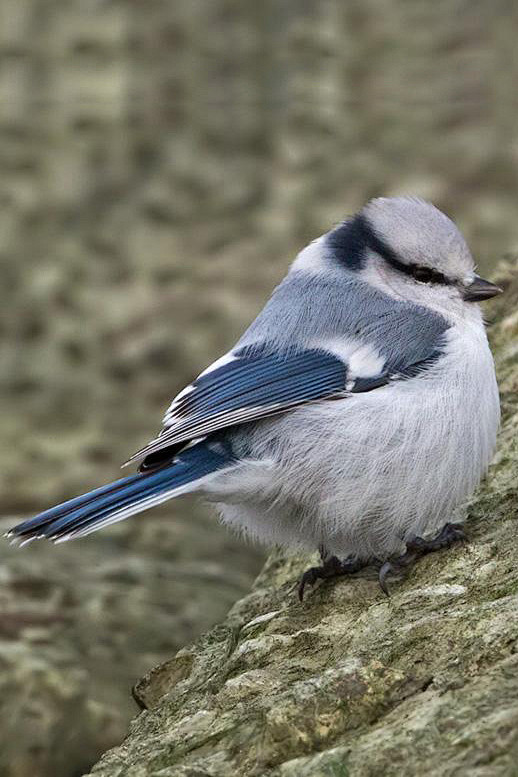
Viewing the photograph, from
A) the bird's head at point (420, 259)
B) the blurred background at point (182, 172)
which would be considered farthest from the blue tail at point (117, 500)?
the blurred background at point (182, 172)

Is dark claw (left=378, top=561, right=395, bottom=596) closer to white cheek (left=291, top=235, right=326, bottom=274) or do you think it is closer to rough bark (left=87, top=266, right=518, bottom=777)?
rough bark (left=87, top=266, right=518, bottom=777)

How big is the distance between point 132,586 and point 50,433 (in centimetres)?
234

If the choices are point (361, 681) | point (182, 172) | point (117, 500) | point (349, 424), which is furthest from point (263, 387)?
point (182, 172)

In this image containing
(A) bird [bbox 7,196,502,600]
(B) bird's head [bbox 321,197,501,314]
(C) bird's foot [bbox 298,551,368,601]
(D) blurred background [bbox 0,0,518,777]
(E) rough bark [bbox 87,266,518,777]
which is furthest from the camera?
(D) blurred background [bbox 0,0,518,777]

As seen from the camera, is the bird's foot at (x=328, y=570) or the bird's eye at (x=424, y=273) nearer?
the bird's foot at (x=328, y=570)

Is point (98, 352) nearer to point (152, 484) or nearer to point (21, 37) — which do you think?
point (21, 37)

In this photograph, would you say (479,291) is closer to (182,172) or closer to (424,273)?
(424,273)

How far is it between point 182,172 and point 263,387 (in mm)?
6084

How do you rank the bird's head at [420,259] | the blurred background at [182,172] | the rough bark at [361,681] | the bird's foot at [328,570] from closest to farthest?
the rough bark at [361,681] → the bird's foot at [328,570] → the bird's head at [420,259] → the blurred background at [182,172]

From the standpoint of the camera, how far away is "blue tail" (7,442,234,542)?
3584 millimetres

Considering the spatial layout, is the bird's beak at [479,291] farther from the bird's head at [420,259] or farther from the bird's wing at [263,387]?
the bird's wing at [263,387]

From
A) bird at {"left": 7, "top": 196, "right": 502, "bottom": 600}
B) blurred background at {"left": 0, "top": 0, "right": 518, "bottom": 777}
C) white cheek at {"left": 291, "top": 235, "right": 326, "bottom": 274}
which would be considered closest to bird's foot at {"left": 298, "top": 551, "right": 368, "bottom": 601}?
bird at {"left": 7, "top": 196, "right": 502, "bottom": 600}

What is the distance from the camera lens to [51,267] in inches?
352

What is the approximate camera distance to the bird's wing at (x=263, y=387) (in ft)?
12.5
